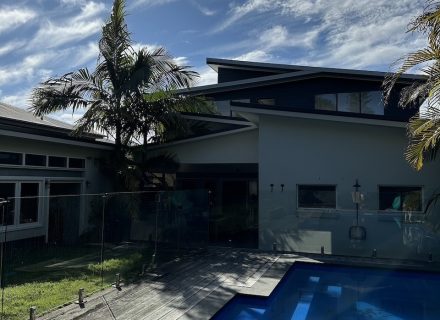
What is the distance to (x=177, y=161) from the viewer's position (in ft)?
50.7

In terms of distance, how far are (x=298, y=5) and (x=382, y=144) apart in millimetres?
4903

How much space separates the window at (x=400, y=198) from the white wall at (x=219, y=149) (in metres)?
4.34

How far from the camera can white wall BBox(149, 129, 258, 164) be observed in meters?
14.9

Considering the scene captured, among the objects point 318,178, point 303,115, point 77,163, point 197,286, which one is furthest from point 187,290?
point 77,163

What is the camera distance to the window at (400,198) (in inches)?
491

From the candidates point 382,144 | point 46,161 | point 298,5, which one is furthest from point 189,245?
point 298,5

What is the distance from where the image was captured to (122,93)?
1346 cm

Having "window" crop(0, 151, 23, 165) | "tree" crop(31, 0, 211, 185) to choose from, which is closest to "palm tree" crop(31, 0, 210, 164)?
"tree" crop(31, 0, 211, 185)

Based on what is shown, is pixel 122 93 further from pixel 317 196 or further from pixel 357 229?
pixel 357 229

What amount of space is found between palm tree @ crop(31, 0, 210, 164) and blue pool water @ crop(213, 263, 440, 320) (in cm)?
656

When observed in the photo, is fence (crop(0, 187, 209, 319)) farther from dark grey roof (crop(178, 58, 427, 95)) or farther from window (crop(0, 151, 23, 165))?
dark grey roof (crop(178, 58, 427, 95))

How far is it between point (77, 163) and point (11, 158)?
2902mm

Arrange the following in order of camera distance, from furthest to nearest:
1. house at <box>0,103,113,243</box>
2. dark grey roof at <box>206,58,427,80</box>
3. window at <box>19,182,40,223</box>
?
dark grey roof at <box>206,58,427,80</box>, window at <box>19,182,40,223</box>, house at <box>0,103,113,243</box>

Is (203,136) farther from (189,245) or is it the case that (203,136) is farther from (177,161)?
(189,245)
